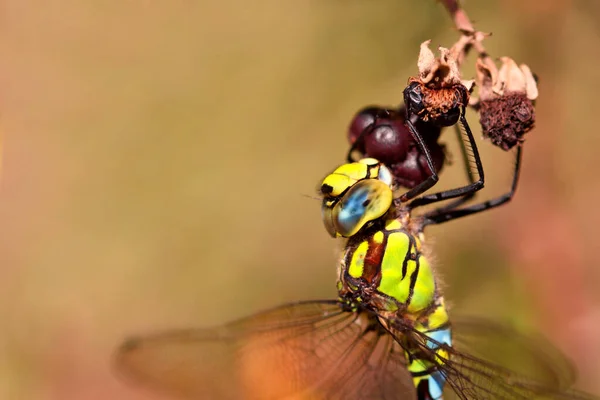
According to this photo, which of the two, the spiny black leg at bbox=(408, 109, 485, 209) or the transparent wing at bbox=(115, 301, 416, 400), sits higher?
the spiny black leg at bbox=(408, 109, 485, 209)

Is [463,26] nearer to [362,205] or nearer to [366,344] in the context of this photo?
[362,205]

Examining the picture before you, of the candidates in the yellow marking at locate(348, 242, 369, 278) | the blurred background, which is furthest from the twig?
the blurred background

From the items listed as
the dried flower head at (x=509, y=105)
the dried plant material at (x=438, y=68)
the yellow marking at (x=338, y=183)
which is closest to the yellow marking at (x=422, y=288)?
the yellow marking at (x=338, y=183)

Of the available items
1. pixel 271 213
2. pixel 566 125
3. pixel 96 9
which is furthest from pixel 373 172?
pixel 96 9

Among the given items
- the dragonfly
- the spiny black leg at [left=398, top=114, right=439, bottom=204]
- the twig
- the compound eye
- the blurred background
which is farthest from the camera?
the blurred background

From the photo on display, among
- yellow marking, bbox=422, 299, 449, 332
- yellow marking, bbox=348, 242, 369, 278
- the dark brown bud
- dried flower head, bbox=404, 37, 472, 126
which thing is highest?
dried flower head, bbox=404, 37, 472, 126

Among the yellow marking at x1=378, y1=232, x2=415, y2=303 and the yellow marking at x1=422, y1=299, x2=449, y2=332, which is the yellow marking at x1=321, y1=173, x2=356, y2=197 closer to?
the yellow marking at x1=378, y1=232, x2=415, y2=303
